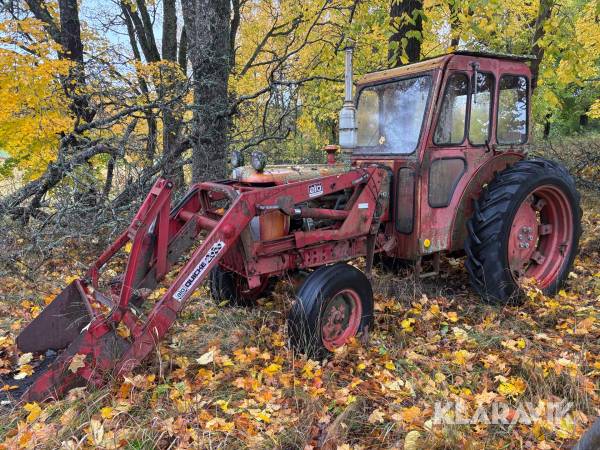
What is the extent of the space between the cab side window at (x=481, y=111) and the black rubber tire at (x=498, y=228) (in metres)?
0.39

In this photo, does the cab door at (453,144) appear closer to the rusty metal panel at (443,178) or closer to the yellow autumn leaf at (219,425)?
the rusty metal panel at (443,178)

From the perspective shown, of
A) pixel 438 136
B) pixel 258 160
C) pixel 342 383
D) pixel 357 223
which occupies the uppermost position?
pixel 438 136

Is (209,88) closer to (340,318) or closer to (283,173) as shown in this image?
(283,173)

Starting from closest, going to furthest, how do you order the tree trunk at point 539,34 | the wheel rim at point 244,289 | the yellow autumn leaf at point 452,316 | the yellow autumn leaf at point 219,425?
the yellow autumn leaf at point 219,425 < the yellow autumn leaf at point 452,316 < the wheel rim at point 244,289 < the tree trunk at point 539,34

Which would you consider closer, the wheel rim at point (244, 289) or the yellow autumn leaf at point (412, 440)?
the yellow autumn leaf at point (412, 440)

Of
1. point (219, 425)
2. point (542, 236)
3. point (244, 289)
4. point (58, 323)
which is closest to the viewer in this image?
point (219, 425)

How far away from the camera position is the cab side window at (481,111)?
403 centimetres

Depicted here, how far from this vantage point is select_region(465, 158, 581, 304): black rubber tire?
3.79m

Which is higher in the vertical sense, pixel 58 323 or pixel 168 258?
pixel 168 258

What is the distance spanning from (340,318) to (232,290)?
1152mm

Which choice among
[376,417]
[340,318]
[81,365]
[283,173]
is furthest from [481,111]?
[81,365]

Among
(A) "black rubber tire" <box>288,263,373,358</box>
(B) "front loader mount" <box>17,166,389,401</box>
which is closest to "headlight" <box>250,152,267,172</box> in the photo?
(B) "front loader mount" <box>17,166,389,401</box>

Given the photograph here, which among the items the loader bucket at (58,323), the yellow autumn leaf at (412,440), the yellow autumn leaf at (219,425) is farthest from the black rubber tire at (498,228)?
the loader bucket at (58,323)

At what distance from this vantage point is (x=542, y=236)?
4586 mm
